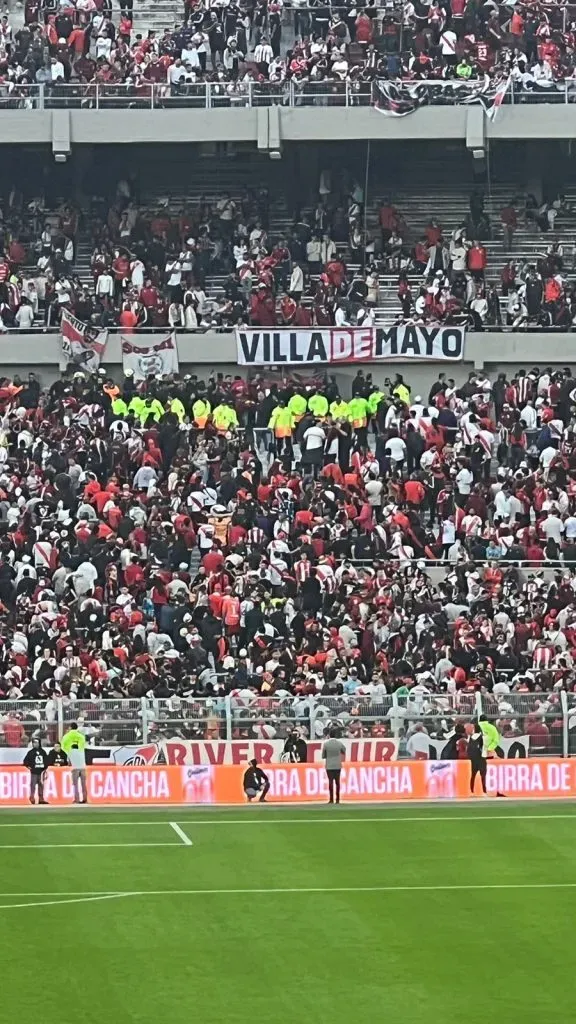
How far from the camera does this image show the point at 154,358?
45.8 meters

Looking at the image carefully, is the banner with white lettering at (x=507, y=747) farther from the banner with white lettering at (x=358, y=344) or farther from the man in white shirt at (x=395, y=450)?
the banner with white lettering at (x=358, y=344)

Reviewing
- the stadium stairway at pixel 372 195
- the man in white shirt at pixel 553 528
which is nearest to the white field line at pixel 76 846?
the man in white shirt at pixel 553 528

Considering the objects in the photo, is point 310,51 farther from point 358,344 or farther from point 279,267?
point 358,344

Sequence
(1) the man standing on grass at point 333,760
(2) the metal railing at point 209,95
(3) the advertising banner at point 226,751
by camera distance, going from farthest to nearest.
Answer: (2) the metal railing at point 209,95, (3) the advertising banner at point 226,751, (1) the man standing on grass at point 333,760

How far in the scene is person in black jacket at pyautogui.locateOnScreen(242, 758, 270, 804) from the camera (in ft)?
109

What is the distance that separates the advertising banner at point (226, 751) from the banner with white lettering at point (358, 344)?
1276cm

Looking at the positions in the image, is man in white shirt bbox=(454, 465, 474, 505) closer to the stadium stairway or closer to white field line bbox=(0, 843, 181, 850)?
the stadium stairway

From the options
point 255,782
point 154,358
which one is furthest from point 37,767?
point 154,358

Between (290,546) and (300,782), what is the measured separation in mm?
5958

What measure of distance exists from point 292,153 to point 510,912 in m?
30.3

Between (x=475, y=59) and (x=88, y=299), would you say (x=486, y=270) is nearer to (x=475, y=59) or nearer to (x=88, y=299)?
(x=475, y=59)

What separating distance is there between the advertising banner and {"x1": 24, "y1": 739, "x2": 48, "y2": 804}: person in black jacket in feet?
3.40

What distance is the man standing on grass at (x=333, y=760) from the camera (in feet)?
106

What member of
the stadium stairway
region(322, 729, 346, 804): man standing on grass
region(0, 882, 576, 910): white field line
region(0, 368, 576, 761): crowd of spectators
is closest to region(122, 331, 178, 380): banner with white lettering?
region(0, 368, 576, 761): crowd of spectators
